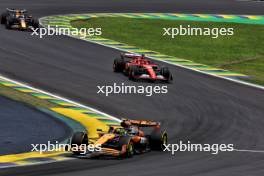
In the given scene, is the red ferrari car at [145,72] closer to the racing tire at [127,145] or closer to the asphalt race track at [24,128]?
the asphalt race track at [24,128]

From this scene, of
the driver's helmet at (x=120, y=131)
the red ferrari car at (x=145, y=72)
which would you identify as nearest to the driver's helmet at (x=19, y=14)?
the red ferrari car at (x=145, y=72)

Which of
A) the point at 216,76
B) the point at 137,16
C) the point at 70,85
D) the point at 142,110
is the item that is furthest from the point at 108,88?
the point at 137,16

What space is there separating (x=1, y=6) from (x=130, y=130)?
3339cm

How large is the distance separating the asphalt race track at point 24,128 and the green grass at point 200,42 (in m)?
12.9

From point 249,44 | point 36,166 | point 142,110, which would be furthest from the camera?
point 249,44

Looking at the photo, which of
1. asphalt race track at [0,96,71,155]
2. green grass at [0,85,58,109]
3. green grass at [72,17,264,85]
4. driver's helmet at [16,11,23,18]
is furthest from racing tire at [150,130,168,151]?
driver's helmet at [16,11,23,18]

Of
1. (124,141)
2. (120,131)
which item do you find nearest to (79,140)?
(124,141)

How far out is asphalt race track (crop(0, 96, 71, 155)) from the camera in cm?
2567

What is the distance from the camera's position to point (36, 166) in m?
22.6

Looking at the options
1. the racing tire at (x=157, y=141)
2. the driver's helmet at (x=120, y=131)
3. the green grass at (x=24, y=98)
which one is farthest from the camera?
the green grass at (x=24, y=98)

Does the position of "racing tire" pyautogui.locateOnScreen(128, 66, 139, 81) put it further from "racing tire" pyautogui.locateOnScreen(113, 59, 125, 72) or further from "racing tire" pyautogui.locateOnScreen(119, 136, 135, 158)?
"racing tire" pyautogui.locateOnScreen(119, 136, 135, 158)

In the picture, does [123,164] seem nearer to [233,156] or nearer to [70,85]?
[233,156]

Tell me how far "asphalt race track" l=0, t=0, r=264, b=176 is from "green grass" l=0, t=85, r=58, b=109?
1.60 meters

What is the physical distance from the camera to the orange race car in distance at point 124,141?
24156 mm
